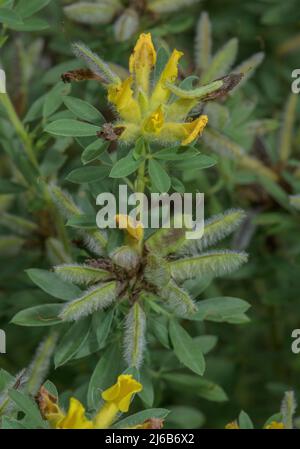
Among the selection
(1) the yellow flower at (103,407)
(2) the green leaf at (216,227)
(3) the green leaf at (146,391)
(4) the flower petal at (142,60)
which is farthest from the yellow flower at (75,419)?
(4) the flower petal at (142,60)

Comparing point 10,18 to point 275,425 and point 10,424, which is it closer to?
point 10,424

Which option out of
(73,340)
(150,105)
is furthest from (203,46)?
(73,340)

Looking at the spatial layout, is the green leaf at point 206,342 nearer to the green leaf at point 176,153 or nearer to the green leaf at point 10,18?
the green leaf at point 176,153

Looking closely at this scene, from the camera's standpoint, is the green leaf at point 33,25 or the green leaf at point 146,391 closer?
the green leaf at point 146,391

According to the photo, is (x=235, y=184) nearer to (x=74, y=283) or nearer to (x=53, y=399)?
(x=74, y=283)

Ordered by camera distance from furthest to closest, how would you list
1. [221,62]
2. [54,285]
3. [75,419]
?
[221,62] → [54,285] → [75,419]

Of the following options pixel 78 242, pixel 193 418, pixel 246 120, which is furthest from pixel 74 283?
pixel 246 120
